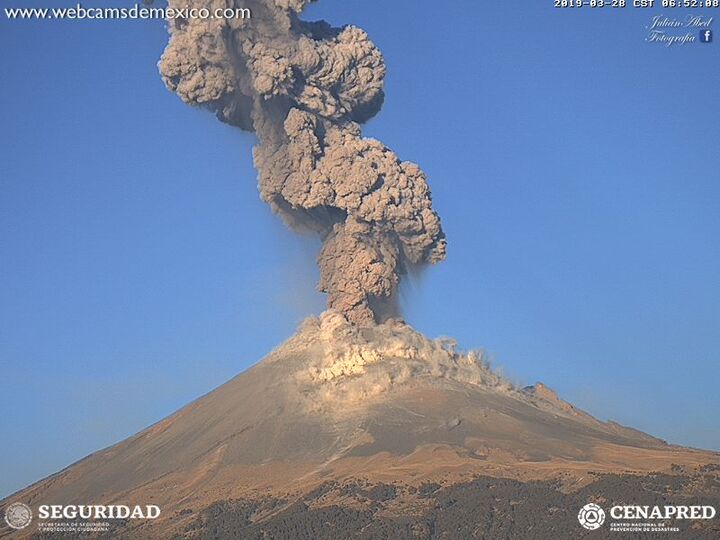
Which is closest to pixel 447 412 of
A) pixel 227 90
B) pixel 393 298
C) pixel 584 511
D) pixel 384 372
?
pixel 384 372

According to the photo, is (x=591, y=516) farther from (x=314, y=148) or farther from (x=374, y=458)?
(x=314, y=148)

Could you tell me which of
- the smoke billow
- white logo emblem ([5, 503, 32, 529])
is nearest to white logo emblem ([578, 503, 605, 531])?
the smoke billow

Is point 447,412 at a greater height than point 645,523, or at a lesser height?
greater

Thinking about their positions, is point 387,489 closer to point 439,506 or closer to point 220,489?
point 439,506

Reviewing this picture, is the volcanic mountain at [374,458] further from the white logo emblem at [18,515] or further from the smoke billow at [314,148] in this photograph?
the smoke billow at [314,148]

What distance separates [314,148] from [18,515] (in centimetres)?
2670

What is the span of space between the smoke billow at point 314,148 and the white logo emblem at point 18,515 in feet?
68.8

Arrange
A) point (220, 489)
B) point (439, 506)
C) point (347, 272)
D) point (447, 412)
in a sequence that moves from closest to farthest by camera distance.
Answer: point (439, 506) → point (220, 489) → point (447, 412) → point (347, 272)

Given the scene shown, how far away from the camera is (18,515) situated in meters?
74.4

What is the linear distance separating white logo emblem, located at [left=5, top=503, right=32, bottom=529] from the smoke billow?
68.8ft

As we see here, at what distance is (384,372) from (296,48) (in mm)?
20051

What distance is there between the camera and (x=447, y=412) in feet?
245

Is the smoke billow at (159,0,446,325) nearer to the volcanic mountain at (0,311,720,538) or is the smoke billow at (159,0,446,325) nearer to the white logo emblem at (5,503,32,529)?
the volcanic mountain at (0,311,720,538)

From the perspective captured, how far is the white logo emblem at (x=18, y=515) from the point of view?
72.1m
